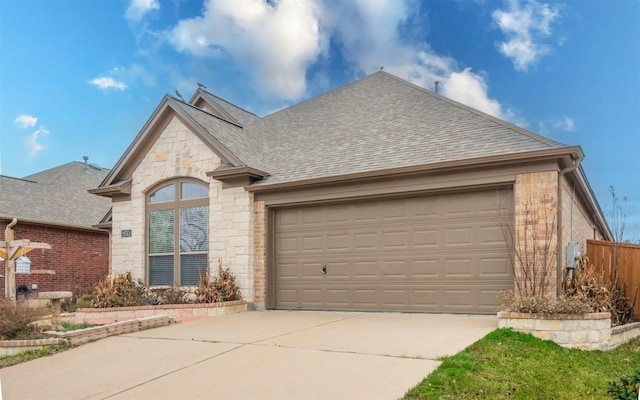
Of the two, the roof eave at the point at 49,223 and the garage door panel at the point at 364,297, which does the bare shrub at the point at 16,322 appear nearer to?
the garage door panel at the point at 364,297

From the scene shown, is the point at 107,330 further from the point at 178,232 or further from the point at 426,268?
the point at 426,268

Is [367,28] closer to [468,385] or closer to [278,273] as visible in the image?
[278,273]

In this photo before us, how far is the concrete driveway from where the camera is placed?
18.1 feet

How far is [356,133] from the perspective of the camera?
44.0ft

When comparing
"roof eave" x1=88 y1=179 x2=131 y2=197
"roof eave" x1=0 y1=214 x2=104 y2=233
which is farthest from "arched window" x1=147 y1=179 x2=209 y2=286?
"roof eave" x1=0 y1=214 x2=104 y2=233

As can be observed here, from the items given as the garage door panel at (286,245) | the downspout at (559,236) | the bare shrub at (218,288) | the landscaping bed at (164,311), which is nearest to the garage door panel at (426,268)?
the downspout at (559,236)

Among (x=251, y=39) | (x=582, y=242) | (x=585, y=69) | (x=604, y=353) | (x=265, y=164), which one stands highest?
(x=251, y=39)

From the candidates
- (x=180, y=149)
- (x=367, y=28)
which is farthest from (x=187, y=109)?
(x=367, y=28)

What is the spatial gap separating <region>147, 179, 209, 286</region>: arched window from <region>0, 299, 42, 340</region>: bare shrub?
14.6 ft

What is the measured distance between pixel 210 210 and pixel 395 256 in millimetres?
5015

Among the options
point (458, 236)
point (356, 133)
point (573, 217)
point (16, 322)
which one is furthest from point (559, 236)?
point (16, 322)

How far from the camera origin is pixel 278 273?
12.4 metres

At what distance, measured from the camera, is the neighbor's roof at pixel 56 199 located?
1853 centimetres

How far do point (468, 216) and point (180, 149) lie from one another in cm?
777
